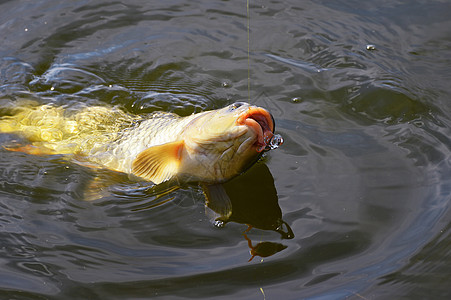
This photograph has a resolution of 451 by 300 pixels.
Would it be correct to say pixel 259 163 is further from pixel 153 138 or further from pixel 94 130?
pixel 94 130

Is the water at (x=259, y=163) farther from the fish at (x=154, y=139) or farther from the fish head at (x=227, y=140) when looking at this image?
the fish head at (x=227, y=140)

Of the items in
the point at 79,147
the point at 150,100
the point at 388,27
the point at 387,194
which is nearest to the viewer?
the point at 387,194

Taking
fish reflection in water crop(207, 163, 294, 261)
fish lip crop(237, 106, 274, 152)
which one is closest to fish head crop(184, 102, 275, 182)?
fish lip crop(237, 106, 274, 152)

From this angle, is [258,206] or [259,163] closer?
[258,206]

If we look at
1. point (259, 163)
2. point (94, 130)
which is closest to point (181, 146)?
point (259, 163)

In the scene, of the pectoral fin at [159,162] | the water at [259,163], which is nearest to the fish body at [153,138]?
the pectoral fin at [159,162]

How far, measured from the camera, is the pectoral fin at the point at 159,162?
3785 mm

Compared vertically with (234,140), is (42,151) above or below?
below

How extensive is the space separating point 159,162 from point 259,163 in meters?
0.82

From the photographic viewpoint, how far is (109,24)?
20.0 feet

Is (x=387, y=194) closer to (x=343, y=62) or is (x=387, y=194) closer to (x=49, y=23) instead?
(x=343, y=62)

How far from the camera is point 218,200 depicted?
3820 mm

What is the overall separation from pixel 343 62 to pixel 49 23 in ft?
10.4

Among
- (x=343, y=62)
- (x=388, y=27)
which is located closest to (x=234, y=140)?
(x=343, y=62)
